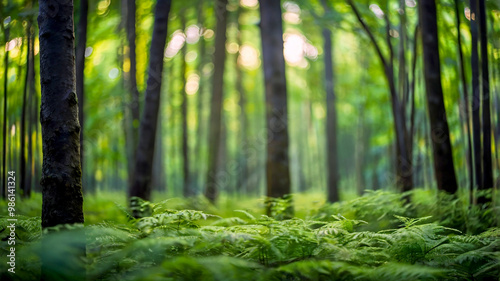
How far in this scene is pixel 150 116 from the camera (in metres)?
5.56

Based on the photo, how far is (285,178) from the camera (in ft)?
19.0

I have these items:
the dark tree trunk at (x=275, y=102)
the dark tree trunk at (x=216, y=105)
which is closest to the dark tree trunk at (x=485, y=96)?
the dark tree trunk at (x=275, y=102)

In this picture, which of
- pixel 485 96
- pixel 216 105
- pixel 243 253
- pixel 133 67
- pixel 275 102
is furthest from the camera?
pixel 216 105

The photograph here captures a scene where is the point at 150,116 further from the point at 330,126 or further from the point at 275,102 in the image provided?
the point at 330,126

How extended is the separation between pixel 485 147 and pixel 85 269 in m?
4.48

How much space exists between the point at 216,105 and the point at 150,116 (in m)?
5.02

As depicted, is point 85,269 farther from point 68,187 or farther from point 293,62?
point 293,62

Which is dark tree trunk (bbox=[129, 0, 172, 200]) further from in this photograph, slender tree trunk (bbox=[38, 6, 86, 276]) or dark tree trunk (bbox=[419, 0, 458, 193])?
dark tree trunk (bbox=[419, 0, 458, 193])

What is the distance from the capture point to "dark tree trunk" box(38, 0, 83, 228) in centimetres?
246

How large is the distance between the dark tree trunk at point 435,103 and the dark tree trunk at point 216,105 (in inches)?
246

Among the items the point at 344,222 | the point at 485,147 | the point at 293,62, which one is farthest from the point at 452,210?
the point at 293,62

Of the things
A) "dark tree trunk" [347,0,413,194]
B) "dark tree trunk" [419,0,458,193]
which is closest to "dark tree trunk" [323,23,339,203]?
"dark tree trunk" [347,0,413,194]

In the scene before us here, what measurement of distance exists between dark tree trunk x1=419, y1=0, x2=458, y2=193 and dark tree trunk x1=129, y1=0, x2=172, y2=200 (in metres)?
3.84

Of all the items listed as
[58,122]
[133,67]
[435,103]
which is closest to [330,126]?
[435,103]
